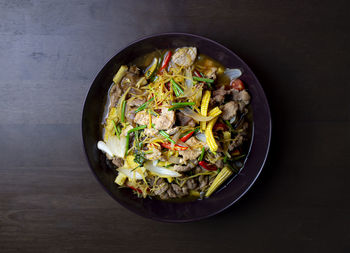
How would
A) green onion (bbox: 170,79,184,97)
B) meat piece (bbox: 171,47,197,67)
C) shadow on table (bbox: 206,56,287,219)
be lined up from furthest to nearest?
shadow on table (bbox: 206,56,287,219) → meat piece (bbox: 171,47,197,67) → green onion (bbox: 170,79,184,97)

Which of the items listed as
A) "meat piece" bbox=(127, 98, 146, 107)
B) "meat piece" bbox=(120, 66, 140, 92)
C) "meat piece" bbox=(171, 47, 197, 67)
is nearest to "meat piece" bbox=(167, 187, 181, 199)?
"meat piece" bbox=(127, 98, 146, 107)

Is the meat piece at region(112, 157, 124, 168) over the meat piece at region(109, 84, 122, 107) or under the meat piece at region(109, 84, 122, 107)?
under

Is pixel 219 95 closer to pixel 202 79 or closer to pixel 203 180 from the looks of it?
pixel 202 79

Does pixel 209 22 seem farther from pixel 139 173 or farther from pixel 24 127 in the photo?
pixel 24 127

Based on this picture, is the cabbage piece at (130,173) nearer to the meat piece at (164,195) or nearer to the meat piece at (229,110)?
the meat piece at (164,195)

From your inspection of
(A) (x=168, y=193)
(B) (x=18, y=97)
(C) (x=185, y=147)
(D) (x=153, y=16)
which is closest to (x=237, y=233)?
(A) (x=168, y=193)

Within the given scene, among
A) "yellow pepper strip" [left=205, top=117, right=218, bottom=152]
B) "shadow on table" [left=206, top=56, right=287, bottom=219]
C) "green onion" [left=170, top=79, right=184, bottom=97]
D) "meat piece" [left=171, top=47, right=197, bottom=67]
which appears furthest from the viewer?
"shadow on table" [left=206, top=56, right=287, bottom=219]

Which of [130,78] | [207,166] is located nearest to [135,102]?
[130,78]

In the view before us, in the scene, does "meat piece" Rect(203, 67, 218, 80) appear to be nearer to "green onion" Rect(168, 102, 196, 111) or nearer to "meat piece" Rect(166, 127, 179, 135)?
"green onion" Rect(168, 102, 196, 111)

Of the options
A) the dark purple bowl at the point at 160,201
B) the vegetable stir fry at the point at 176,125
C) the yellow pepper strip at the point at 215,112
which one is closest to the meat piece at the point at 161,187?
the vegetable stir fry at the point at 176,125
